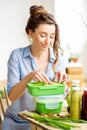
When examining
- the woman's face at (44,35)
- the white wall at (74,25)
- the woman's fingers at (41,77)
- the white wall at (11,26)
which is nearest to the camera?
the woman's fingers at (41,77)

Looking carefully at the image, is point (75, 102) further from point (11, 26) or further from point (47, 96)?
point (11, 26)

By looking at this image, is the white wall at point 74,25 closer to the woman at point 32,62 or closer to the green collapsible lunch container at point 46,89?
the woman at point 32,62

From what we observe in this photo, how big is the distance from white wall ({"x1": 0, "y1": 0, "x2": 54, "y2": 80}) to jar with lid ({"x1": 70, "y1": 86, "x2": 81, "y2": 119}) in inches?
112

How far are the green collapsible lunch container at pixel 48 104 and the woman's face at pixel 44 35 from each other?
36 cm

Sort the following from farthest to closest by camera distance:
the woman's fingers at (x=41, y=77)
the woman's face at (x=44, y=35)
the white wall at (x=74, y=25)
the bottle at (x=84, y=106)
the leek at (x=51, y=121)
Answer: the white wall at (x=74, y=25) < the woman's face at (x=44, y=35) < the woman's fingers at (x=41, y=77) < the bottle at (x=84, y=106) < the leek at (x=51, y=121)

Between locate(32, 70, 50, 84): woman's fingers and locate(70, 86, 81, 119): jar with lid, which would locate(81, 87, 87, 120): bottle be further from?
locate(32, 70, 50, 84): woman's fingers

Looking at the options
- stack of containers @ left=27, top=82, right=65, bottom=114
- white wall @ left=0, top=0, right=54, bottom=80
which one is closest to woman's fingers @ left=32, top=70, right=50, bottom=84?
stack of containers @ left=27, top=82, right=65, bottom=114

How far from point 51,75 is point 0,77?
93.9 inches

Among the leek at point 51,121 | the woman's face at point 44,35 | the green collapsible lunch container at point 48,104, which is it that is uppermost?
the woman's face at point 44,35

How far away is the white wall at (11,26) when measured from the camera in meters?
4.35

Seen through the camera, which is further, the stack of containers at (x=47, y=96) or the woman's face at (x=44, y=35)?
the woman's face at (x=44, y=35)

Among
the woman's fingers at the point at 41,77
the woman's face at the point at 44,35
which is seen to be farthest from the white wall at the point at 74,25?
A: the woman's fingers at the point at 41,77

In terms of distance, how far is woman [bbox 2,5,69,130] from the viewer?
1801mm

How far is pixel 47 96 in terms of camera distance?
1544 millimetres
